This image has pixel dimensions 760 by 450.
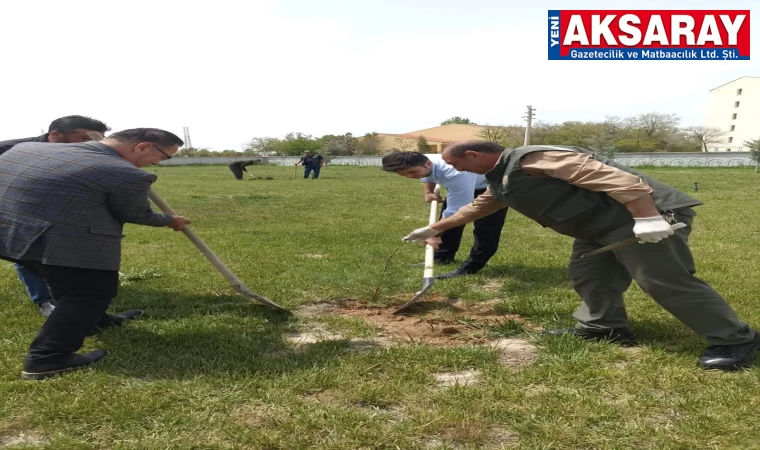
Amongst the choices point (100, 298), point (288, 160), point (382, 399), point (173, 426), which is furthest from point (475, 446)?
point (288, 160)

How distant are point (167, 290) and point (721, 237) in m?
7.46

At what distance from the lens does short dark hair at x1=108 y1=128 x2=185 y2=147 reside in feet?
10.4

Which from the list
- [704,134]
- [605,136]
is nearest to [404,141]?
[605,136]

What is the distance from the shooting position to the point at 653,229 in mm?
2699

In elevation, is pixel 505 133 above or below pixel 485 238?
above

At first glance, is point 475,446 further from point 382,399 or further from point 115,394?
point 115,394

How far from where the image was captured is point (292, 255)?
21.3 ft

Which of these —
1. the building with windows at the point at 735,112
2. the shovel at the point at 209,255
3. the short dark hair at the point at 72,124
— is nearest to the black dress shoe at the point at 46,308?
the shovel at the point at 209,255

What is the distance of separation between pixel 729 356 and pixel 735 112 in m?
90.1

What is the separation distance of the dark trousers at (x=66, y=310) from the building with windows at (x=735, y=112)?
278 ft

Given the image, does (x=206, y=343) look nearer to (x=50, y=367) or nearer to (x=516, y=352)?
(x=50, y=367)

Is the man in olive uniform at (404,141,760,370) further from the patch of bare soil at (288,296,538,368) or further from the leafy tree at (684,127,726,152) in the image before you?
the leafy tree at (684,127,726,152)

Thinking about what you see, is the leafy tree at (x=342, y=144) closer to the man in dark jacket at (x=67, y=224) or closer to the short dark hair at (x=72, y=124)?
the short dark hair at (x=72, y=124)

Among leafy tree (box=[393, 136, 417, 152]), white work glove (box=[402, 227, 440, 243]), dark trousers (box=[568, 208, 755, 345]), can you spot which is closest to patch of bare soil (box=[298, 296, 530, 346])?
white work glove (box=[402, 227, 440, 243])
